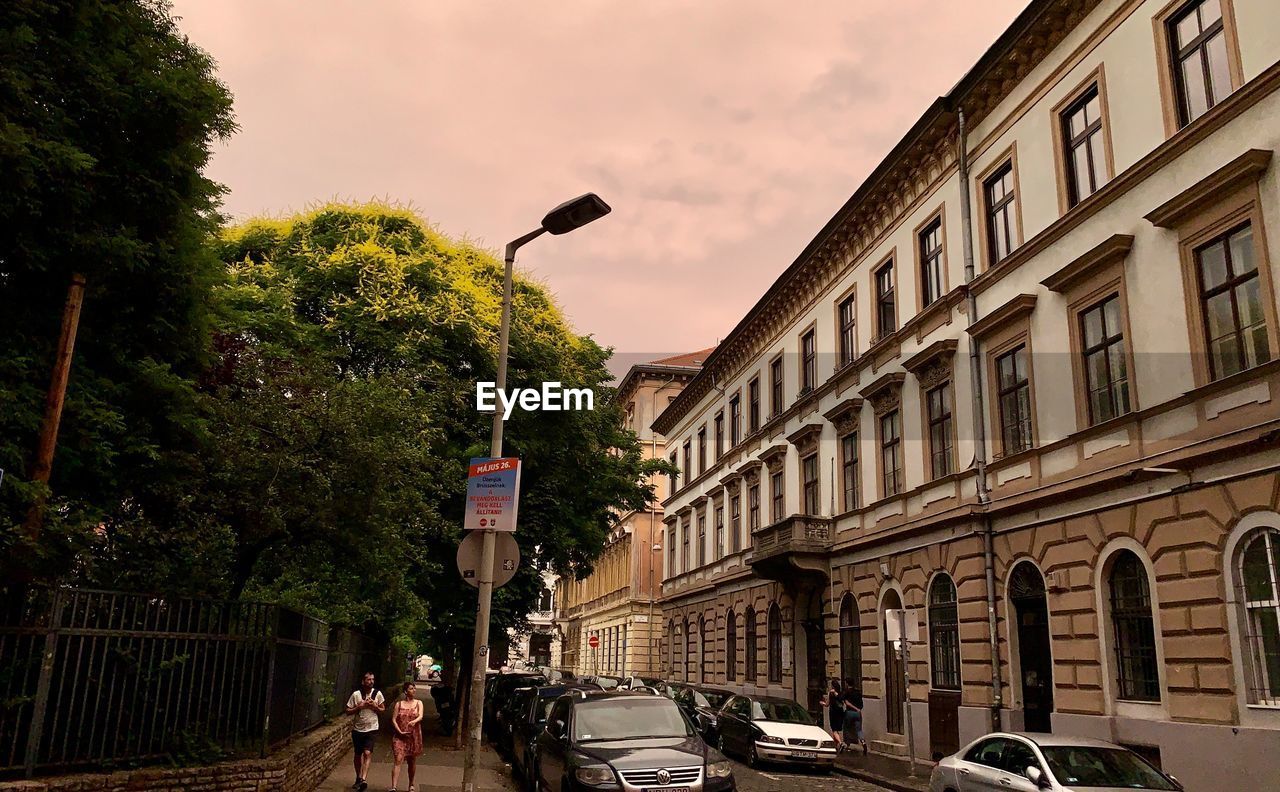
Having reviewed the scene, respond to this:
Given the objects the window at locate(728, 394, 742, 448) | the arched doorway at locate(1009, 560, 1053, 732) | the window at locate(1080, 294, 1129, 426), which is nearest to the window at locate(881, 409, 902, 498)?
the arched doorway at locate(1009, 560, 1053, 732)

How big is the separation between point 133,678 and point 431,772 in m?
8.22

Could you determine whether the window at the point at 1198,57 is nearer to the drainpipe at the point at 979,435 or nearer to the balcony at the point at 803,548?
the drainpipe at the point at 979,435

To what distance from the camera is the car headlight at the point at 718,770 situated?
10.6m

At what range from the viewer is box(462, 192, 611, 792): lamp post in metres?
10.3

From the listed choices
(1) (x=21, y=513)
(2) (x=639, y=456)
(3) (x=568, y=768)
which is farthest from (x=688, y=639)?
(1) (x=21, y=513)

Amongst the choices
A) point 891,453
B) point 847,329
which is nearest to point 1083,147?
point 891,453

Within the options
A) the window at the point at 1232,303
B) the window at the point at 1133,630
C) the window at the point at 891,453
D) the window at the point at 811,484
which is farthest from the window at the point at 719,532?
the window at the point at 1232,303

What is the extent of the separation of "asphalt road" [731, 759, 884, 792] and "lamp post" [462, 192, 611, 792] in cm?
713

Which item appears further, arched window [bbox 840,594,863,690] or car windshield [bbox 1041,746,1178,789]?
arched window [bbox 840,594,863,690]

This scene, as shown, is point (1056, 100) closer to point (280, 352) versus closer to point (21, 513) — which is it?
point (280, 352)

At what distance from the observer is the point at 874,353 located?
24250mm

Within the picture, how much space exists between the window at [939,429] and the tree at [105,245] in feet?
50.6

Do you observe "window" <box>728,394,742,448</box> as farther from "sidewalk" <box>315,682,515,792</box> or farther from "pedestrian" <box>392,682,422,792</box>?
"pedestrian" <box>392,682,422,792</box>

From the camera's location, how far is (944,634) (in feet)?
67.1
